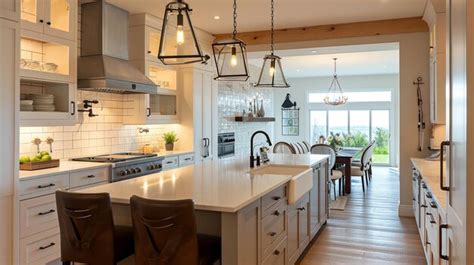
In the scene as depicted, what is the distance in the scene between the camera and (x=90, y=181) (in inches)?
161

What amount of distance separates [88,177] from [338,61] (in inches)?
277

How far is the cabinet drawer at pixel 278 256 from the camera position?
9.33 feet

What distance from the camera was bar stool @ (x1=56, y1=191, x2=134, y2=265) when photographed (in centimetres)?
229

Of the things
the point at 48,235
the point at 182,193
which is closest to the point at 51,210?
the point at 48,235

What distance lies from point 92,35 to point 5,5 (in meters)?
1.62

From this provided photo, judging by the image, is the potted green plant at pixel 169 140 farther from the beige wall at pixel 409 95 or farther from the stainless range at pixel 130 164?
the beige wall at pixel 409 95

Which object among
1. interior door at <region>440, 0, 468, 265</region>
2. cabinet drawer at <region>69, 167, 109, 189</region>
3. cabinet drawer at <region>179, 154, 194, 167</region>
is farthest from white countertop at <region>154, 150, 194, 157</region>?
interior door at <region>440, 0, 468, 265</region>

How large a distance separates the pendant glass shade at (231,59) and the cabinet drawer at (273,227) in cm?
129

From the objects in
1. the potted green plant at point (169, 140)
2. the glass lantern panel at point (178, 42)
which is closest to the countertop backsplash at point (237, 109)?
the potted green plant at point (169, 140)

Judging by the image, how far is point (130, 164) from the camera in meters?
4.66

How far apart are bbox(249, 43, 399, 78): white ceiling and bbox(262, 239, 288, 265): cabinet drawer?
13.1ft

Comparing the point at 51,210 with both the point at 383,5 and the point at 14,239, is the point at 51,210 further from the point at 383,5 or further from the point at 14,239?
the point at 383,5

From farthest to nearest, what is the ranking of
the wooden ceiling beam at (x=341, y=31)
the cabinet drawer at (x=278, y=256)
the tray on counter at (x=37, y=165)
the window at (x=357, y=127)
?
the window at (x=357, y=127)
the wooden ceiling beam at (x=341, y=31)
the tray on counter at (x=37, y=165)
the cabinet drawer at (x=278, y=256)

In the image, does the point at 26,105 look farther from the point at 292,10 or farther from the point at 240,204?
the point at 292,10
